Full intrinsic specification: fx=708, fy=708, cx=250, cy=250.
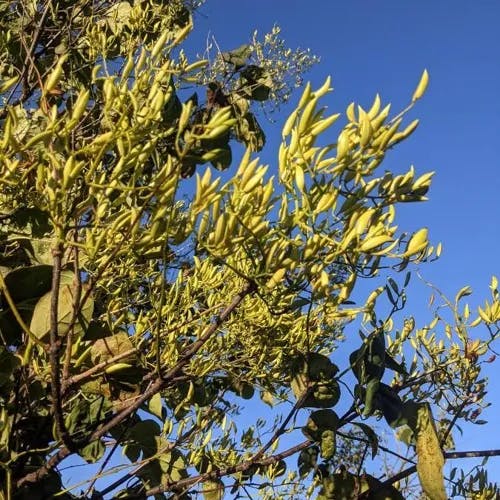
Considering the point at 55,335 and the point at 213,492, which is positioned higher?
the point at 213,492

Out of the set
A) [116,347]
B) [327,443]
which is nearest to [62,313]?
[116,347]

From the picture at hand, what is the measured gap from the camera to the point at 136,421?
238 cm

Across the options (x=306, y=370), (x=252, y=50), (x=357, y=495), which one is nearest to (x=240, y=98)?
(x=252, y=50)

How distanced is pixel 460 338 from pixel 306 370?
1.52 ft

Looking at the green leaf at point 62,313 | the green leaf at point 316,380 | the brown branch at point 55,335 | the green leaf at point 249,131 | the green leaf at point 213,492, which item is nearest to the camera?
the brown branch at point 55,335

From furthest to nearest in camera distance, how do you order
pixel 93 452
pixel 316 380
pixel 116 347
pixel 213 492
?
pixel 213 492
pixel 316 380
pixel 93 452
pixel 116 347

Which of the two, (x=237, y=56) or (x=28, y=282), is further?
(x=237, y=56)

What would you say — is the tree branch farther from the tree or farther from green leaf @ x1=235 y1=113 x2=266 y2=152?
green leaf @ x1=235 y1=113 x2=266 y2=152

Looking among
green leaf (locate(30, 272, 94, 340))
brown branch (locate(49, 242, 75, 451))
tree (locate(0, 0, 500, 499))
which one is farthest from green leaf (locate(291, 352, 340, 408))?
brown branch (locate(49, 242, 75, 451))

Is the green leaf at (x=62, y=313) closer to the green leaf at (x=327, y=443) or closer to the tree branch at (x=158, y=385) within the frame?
the tree branch at (x=158, y=385)

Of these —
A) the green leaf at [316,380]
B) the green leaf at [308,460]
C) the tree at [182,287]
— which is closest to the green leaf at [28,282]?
the tree at [182,287]

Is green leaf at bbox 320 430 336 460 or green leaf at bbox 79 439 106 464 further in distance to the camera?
green leaf at bbox 320 430 336 460

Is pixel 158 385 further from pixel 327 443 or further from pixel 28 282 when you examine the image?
pixel 327 443

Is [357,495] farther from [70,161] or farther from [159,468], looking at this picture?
[70,161]
